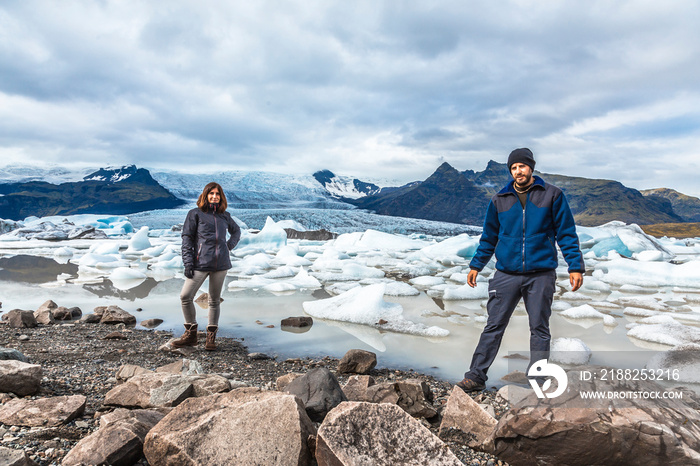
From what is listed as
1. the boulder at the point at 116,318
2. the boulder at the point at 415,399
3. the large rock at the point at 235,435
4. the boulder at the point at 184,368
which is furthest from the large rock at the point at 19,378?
the boulder at the point at 116,318

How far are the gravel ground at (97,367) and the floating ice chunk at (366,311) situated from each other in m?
1.23

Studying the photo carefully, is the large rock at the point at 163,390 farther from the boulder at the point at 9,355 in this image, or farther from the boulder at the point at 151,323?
the boulder at the point at 151,323

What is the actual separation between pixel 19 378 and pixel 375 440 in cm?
197

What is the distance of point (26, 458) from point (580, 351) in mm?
3842

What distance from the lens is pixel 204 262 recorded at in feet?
11.2

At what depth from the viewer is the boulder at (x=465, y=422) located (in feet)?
6.03

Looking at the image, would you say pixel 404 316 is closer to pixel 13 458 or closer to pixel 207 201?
pixel 207 201

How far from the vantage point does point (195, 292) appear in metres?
3.47

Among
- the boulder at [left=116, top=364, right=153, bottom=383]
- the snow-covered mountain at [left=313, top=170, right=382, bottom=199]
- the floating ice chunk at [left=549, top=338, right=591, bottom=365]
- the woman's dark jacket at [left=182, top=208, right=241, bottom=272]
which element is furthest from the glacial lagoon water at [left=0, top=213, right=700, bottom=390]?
the snow-covered mountain at [left=313, top=170, right=382, bottom=199]

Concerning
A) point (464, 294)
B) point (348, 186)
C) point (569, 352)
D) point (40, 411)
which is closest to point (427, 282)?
point (464, 294)

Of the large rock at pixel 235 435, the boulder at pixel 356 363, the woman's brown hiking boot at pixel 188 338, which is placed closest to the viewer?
the large rock at pixel 235 435

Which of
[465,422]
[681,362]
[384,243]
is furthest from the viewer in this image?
[384,243]

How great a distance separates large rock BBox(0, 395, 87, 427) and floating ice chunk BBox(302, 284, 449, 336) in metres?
3.03

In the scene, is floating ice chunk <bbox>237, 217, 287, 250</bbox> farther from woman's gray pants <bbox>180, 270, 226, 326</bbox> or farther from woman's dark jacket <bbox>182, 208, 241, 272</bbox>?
woman's dark jacket <bbox>182, 208, 241, 272</bbox>
